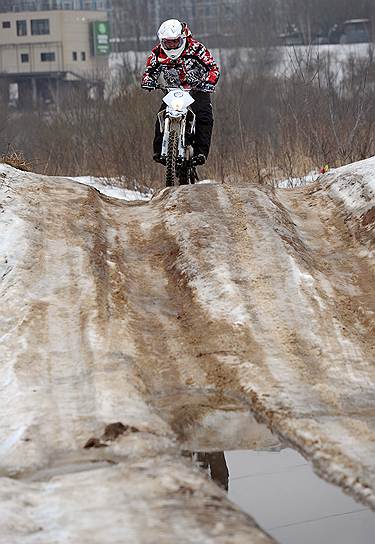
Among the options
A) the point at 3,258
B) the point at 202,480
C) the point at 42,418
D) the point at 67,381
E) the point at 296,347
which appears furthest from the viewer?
the point at 3,258

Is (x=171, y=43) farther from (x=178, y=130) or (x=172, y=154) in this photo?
(x=172, y=154)

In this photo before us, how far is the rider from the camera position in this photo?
974 cm

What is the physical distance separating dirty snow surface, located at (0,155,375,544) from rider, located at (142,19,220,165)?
5.23 ft

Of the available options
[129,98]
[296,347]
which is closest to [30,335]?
[296,347]

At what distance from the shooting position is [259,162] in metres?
15.0

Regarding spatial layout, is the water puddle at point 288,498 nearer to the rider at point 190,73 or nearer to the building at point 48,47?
the rider at point 190,73

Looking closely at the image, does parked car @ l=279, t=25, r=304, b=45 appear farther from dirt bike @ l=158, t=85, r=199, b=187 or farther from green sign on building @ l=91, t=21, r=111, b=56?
dirt bike @ l=158, t=85, r=199, b=187

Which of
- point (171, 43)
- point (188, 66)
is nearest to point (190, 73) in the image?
point (188, 66)

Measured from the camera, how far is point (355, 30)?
90.6 m

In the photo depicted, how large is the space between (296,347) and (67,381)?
1264 millimetres

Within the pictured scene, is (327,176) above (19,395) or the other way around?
above

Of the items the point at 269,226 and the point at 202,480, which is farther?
the point at 269,226

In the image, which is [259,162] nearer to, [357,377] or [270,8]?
[357,377]

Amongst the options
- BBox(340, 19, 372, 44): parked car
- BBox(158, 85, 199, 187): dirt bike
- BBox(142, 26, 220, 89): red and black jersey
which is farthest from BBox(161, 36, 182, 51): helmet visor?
BBox(340, 19, 372, 44): parked car
